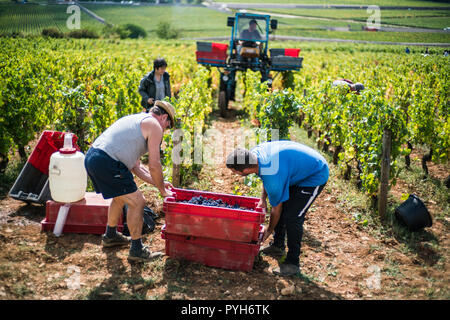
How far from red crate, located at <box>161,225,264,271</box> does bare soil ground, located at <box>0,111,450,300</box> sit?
0.24 feet

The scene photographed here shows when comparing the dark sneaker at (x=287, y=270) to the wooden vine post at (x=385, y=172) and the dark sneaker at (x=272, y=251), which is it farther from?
the wooden vine post at (x=385, y=172)

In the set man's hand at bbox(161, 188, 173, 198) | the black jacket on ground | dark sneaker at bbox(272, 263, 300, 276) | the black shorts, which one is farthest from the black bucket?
the black jacket on ground

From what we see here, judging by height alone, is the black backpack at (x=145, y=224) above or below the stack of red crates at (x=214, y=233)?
below

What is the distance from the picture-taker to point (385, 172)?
4.50 m

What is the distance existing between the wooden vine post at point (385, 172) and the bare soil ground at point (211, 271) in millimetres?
368

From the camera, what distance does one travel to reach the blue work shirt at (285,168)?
3033 mm

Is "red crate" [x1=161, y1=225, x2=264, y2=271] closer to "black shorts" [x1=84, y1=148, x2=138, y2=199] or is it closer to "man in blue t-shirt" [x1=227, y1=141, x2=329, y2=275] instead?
"man in blue t-shirt" [x1=227, y1=141, x2=329, y2=275]

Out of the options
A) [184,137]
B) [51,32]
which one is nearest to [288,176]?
[184,137]

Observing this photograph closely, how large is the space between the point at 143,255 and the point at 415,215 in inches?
119

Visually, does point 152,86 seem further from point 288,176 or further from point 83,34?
point 83,34

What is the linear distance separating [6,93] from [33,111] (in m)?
0.47

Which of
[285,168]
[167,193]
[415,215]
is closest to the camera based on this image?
[285,168]

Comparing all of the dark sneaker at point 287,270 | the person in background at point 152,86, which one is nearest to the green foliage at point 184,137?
the person in background at point 152,86
